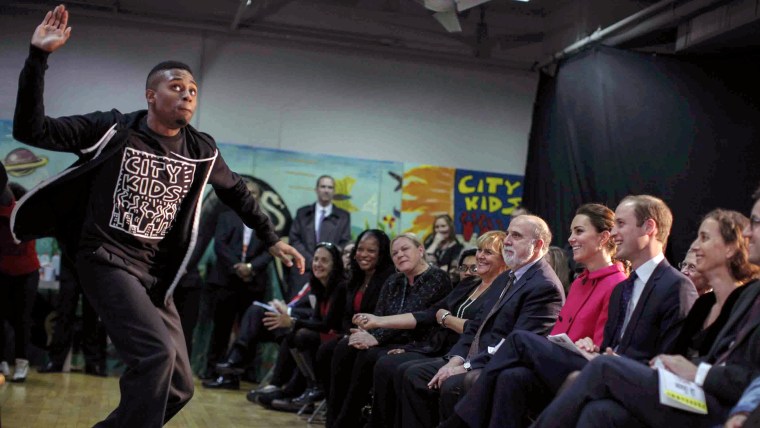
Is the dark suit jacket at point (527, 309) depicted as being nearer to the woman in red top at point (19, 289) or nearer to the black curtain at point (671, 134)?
the black curtain at point (671, 134)

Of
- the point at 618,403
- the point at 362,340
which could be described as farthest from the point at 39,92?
the point at 362,340

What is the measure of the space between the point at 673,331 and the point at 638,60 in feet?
17.9

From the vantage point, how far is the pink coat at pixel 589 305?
13.0 feet

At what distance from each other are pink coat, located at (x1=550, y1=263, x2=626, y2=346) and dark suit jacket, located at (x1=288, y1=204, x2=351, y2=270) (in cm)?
495

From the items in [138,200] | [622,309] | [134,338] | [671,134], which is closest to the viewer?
[134,338]

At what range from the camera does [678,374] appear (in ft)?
9.77

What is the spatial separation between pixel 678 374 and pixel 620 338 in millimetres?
647

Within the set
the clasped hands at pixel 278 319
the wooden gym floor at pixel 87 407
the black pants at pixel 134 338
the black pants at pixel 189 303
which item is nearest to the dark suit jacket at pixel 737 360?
the black pants at pixel 134 338

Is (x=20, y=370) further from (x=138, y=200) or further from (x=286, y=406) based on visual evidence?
(x=138, y=200)

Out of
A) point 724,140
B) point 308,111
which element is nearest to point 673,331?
point 724,140

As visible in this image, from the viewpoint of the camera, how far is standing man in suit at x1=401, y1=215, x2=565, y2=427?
4.25 metres

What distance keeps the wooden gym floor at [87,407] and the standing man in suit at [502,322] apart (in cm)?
158

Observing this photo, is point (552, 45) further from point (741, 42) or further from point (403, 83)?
point (741, 42)

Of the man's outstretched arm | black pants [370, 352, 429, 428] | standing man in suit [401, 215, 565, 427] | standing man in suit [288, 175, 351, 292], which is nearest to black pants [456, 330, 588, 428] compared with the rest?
standing man in suit [401, 215, 565, 427]
